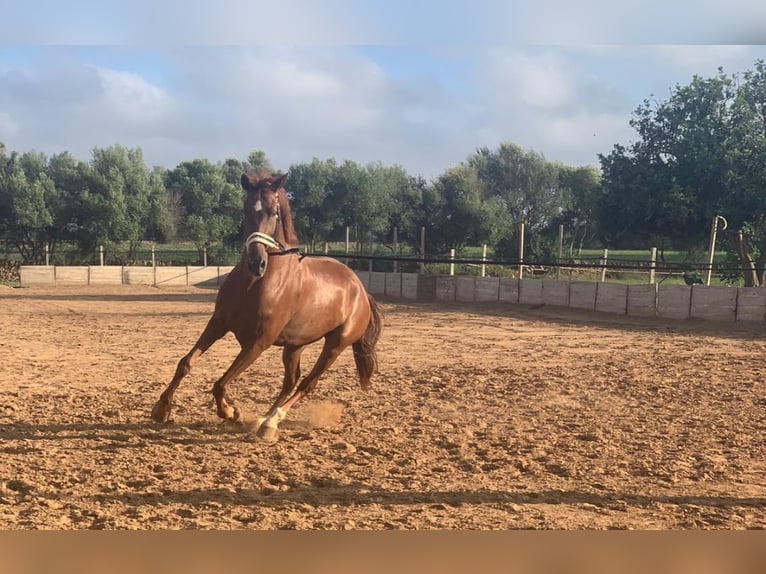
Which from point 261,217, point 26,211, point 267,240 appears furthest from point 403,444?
point 26,211

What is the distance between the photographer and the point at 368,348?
6.17 metres

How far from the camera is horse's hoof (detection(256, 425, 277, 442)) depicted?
493 centimetres

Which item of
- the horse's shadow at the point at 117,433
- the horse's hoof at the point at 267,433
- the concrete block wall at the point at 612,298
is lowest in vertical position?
the horse's shadow at the point at 117,433

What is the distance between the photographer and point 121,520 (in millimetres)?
3199

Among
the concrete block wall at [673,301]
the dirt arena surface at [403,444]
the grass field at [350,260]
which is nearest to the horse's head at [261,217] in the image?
the dirt arena surface at [403,444]

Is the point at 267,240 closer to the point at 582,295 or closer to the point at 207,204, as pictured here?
the point at 582,295

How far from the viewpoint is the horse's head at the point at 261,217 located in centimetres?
454

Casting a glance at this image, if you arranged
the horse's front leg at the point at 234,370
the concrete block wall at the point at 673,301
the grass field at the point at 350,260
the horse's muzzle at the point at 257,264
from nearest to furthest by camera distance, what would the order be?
1. the horse's muzzle at the point at 257,264
2. the horse's front leg at the point at 234,370
3. the concrete block wall at the point at 673,301
4. the grass field at the point at 350,260

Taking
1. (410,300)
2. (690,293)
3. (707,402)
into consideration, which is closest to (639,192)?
(690,293)

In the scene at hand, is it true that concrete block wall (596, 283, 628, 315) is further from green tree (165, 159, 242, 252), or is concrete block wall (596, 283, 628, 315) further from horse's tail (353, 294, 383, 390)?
green tree (165, 159, 242, 252)

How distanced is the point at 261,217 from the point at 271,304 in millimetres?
656

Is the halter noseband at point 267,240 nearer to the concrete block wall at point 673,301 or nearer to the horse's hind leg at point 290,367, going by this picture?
the horse's hind leg at point 290,367

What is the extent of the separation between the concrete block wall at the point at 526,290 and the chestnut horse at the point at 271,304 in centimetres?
1209

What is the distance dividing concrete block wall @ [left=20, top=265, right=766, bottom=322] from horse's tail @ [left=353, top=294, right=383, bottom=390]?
37.4ft
